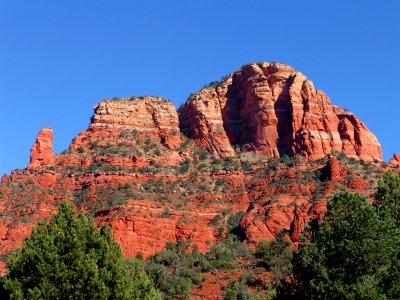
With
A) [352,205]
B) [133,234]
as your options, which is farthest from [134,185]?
[352,205]

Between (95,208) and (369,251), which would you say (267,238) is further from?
Result: (369,251)

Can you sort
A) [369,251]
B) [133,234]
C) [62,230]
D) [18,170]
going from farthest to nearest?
1. [18,170]
2. [133,234]
3. [369,251]
4. [62,230]

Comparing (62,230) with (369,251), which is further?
(369,251)

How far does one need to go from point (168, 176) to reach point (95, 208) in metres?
12.5

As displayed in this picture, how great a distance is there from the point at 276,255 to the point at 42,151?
121 feet

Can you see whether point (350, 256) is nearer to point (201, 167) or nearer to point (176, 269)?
point (176, 269)

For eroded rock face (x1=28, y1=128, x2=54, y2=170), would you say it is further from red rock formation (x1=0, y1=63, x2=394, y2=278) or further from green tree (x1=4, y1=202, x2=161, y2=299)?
green tree (x1=4, y1=202, x2=161, y2=299)

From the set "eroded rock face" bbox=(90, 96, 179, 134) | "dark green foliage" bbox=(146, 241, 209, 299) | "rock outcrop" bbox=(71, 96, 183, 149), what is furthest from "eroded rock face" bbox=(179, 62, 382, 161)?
"dark green foliage" bbox=(146, 241, 209, 299)

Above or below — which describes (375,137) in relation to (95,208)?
above

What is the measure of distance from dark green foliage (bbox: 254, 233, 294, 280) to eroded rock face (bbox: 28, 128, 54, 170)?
32.4 meters

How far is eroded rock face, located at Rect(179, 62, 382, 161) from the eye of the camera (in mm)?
92812

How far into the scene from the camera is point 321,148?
9156cm

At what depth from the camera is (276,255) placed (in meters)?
71.5

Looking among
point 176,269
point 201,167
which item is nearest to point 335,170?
point 201,167
